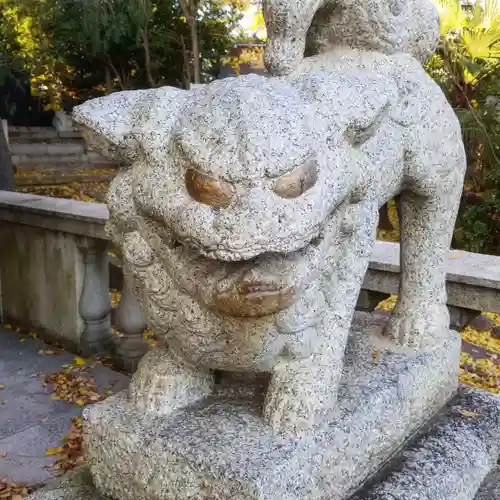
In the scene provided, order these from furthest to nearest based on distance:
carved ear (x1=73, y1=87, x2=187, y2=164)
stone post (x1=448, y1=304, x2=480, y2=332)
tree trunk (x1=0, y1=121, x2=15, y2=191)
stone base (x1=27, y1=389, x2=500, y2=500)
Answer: tree trunk (x1=0, y1=121, x2=15, y2=191) < stone post (x1=448, y1=304, x2=480, y2=332) < stone base (x1=27, y1=389, x2=500, y2=500) < carved ear (x1=73, y1=87, x2=187, y2=164)

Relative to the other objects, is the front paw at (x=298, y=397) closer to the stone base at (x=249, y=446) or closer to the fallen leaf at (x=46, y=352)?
the stone base at (x=249, y=446)

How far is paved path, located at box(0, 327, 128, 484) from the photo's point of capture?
86.1 inches

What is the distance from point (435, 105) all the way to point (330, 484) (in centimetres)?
91

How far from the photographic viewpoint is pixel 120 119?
1.12 meters

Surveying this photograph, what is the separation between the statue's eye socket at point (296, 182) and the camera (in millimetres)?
1007

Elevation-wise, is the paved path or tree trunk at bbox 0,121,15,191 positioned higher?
tree trunk at bbox 0,121,15,191

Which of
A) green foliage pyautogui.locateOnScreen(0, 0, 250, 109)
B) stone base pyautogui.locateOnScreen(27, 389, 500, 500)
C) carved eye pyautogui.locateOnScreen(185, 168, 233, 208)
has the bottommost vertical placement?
stone base pyautogui.locateOnScreen(27, 389, 500, 500)

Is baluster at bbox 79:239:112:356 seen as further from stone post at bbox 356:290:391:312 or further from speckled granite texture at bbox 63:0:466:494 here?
speckled granite texture at bbox 63:0:466:494

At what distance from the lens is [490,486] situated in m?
1.60

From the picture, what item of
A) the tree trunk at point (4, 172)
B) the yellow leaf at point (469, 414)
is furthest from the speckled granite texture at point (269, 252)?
the tree trunk at point (4, 172)

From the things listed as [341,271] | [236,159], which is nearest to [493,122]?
[341,271]

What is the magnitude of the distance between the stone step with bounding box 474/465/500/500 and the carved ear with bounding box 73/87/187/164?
1166 millimetres

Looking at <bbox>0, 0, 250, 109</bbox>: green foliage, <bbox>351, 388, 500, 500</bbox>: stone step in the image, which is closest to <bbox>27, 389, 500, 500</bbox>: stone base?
<bbox>351, 388, 500, 500</bbox>: stone step

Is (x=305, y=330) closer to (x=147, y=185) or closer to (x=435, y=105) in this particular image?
(x=147, y=185)
